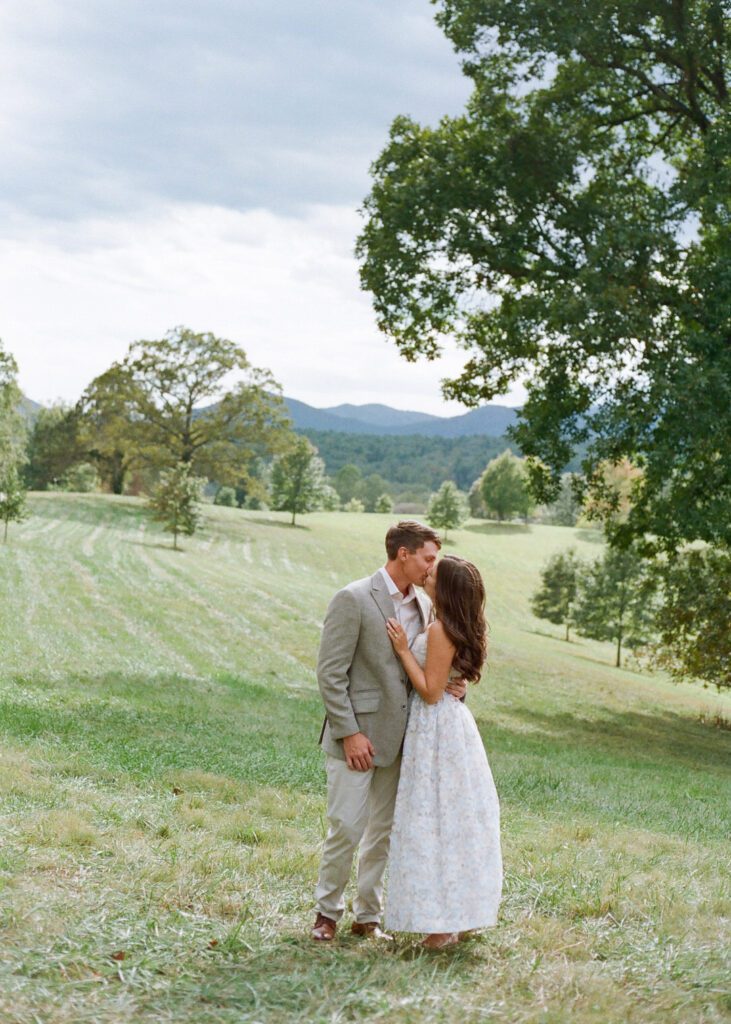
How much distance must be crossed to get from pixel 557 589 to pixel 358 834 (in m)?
48.7

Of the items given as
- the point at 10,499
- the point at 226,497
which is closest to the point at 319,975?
the point at 10,499

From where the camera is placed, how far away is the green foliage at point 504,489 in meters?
101

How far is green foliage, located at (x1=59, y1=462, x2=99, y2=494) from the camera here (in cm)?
8381

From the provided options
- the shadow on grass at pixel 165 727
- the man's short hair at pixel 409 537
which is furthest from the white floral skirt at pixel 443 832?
the shadow on grass at pixel 165 727

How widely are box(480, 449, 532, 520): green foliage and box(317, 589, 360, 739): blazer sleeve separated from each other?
95.0 meters

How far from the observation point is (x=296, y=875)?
20.6 feet

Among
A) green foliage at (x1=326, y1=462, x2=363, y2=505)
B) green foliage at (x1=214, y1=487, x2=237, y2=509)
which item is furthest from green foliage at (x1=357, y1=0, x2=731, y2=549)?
green foliage at (x1=326, y1=462, x2=363, y2=505)

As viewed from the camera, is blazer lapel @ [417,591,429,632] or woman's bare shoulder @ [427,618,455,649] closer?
woman's bare shoulder @ [427,618,455,649]

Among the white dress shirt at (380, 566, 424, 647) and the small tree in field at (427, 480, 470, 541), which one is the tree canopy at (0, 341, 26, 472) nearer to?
the small tree in field at (427, 480, 470, 541)

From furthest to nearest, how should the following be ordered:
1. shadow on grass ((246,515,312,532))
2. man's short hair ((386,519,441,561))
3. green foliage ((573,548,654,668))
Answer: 1. shadow on grass ((246,515,312,532))
2. green foliage ((573,548,654,668))
3. man's short hair ((386,519,441,561))

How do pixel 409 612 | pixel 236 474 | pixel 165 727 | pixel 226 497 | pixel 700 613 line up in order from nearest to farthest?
1. pixel 409 612
2. pixel 165 727
3. pixel 700 613
4. pixel 236 474
5. pixel 226 497

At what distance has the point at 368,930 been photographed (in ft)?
17.9

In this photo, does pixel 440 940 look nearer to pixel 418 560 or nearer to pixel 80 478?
pixel 418 560

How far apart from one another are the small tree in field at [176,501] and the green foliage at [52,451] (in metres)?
34.3
